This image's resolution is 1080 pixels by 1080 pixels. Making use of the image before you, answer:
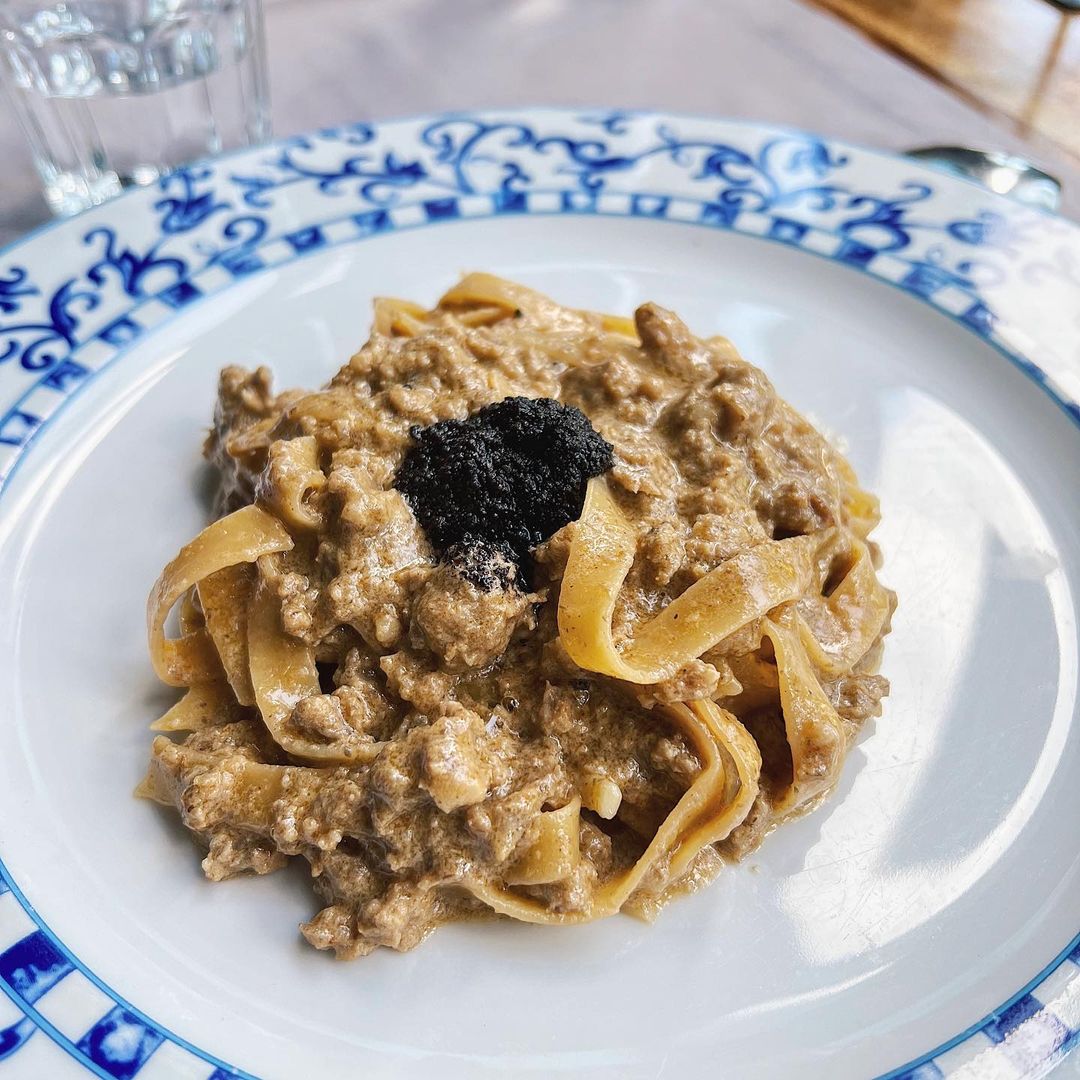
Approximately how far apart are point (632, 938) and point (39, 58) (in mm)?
4945

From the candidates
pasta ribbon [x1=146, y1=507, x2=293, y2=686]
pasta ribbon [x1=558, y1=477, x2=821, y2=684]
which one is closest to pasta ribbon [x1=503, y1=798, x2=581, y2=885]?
pasta ribbon [x1=558, y1=477, x2=821, y2=684]

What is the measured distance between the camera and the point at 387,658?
314 cm

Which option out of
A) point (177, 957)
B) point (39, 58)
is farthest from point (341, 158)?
point (177, 957)

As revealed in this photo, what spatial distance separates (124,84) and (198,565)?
11.5 ft

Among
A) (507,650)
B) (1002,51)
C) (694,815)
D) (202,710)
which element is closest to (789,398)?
(507,650)

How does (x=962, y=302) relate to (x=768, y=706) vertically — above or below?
above

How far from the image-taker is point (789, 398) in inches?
176

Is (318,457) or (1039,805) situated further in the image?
(318,457)

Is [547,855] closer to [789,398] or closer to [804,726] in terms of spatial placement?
[804,726]

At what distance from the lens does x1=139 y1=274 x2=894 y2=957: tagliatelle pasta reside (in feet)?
9.63

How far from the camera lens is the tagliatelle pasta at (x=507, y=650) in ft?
9.63

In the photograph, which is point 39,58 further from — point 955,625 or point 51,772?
point 955,625

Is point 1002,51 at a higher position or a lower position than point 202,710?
higher

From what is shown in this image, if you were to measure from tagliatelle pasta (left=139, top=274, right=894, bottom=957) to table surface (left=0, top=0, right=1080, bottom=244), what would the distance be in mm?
3511
